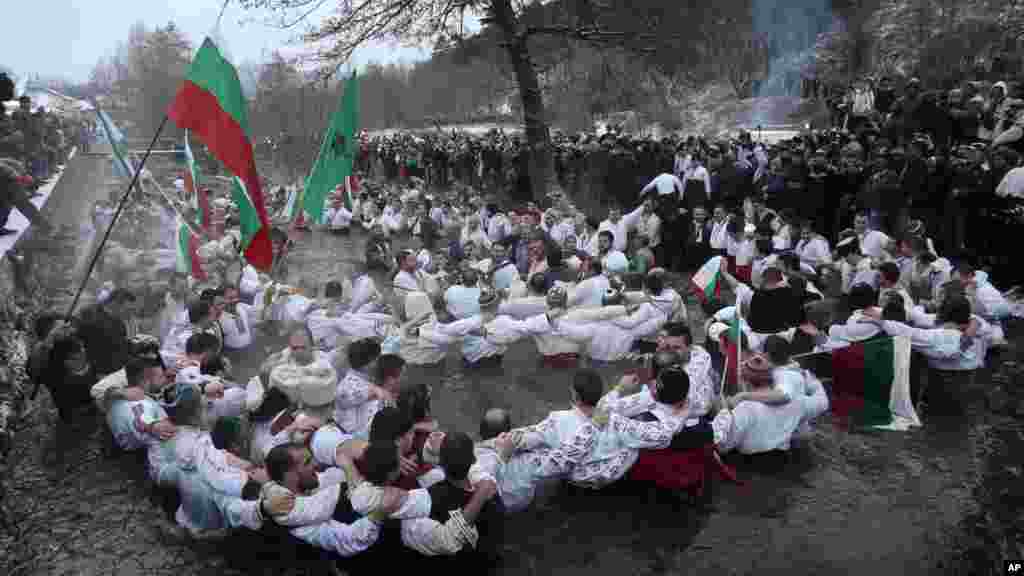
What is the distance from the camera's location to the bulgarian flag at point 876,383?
16.8 ft

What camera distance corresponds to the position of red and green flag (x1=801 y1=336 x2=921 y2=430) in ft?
16.8

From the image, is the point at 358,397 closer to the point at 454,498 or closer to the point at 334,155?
the point at 454,498

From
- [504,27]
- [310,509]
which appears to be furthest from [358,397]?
[504,27]

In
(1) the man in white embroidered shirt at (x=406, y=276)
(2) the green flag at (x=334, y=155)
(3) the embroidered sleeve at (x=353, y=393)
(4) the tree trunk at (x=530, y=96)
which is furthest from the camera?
(4) the tree trunk at (x=530, y=96)

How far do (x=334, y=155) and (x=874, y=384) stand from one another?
5.11 m

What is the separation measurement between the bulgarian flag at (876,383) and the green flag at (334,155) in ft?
15.5

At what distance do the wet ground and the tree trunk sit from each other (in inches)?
416

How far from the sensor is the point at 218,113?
4.87 m

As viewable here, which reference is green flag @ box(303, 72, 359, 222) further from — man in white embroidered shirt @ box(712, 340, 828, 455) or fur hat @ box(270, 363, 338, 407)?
man in white embroidered shirt @ box(712, 340, 828, 455)

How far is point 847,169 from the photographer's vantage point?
33.7ft

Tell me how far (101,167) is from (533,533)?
28.5m

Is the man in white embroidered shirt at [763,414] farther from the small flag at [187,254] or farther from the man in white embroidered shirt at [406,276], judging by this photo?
the small flag at [187,254]

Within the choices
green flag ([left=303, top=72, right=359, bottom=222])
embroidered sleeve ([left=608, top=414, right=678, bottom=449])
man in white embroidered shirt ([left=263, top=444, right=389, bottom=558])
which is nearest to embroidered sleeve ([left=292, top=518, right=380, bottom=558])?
man in white embroidered shirt ([left=263, top=444, right=389, bottom=558])

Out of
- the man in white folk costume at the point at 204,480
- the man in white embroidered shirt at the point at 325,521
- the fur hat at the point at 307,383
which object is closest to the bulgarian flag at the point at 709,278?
the fur hat at the point at 307,383
